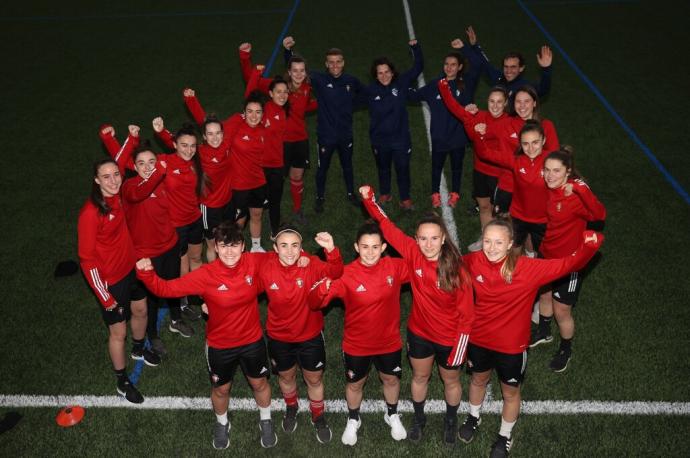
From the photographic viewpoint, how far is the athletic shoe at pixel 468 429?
5543 mm

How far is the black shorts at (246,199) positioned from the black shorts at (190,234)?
576 mm

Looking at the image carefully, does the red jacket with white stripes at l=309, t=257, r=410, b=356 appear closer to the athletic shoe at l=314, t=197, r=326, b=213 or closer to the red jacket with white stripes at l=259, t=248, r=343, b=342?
the red jacket with white stripes at l=259, t=248, r=343, b=342

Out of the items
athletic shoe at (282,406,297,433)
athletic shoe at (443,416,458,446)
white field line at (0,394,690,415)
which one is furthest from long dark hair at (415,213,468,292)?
athletic shoe at (282,406,297,433)

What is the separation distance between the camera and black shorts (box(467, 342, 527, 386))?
5051 millimetres

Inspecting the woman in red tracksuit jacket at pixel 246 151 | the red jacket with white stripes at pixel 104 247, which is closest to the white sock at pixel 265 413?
the red jacket with white stripes at pixel 104 247

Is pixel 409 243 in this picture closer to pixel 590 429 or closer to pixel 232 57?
pixel 590 429

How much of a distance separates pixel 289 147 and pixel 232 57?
754 centimetres

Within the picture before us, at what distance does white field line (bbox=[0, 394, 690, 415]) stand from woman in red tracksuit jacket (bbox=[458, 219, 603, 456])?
0.72 metres

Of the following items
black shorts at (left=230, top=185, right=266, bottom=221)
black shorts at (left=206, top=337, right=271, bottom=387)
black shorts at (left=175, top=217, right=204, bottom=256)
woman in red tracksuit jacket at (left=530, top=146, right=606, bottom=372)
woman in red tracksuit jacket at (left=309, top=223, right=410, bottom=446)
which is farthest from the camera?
black shorts at (left=230, top=185, right=266, bottom=221)

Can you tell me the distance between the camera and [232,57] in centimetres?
1495

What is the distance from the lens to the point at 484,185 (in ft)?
25.5

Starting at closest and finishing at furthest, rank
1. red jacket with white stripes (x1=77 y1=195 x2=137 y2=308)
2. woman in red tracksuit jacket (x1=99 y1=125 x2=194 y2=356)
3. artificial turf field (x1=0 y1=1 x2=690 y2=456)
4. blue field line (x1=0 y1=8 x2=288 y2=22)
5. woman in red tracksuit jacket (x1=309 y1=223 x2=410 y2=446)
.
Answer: woman in red tracksuit jacket (x1=309 y1=223 x2=410 y2=446), red jacket with white stripes (x1=77 y1=195 x2=137 y2=308), artificial turf field (x1=0 y1=1 x2=690 y2=456), woman in red tracksuit jacket (x1=99 y1=125 x2=194 y2=356), blue field line (x1=0 y1=8 x2=288 y2=22)

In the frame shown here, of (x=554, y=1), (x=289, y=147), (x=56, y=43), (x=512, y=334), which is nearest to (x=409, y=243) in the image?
(x=512, y=334)

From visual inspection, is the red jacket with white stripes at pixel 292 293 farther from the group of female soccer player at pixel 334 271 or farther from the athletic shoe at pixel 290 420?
the athletic shoe at pixel 290 420
